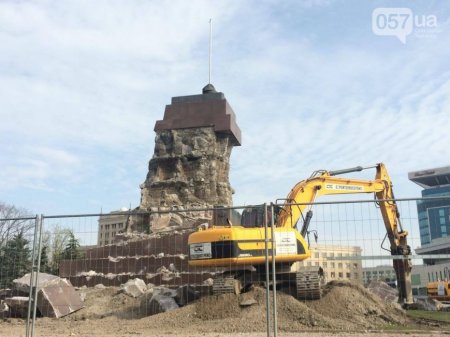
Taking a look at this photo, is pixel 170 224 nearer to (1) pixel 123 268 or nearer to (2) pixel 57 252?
(1) pixel 123 268

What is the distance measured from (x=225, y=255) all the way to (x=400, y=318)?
489 centimetres

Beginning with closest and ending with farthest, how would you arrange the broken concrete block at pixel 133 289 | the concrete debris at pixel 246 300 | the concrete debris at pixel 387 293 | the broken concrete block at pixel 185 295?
the concrete debris at pixel 246 300, the concrete debris at pixel 387 293, the broken concrete block at pixel 185 295, the broken concrete block at pixel 133 289

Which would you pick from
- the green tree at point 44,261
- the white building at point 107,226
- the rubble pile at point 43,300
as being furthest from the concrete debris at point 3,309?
the green tree at point 44,261

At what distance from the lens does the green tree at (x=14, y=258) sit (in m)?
10.7

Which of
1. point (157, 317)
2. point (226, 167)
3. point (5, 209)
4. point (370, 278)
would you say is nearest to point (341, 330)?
point (370, 278)

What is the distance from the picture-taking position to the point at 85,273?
70.2 feet

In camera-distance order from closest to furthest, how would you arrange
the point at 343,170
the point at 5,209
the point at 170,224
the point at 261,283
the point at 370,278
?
the point at 370,278 → the point at 261,283 → the point at 343,170 → the point at 170,224 → the point at 5,209

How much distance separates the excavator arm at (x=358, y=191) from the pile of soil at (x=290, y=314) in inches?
49.3

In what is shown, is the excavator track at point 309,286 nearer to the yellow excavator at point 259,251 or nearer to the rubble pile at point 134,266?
the yellow excavator at point 259,251

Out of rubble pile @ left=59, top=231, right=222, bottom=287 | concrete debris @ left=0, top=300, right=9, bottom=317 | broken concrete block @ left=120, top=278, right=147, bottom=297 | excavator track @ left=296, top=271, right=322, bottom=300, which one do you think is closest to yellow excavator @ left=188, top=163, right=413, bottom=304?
excavator track @ left=296, top=271, right=322, bottom=300

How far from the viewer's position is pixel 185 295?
14.8m

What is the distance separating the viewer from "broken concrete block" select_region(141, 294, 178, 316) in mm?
13562

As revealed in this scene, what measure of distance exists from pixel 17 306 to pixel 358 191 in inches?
455

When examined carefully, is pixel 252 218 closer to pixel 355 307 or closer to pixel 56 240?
pixel 355 307
